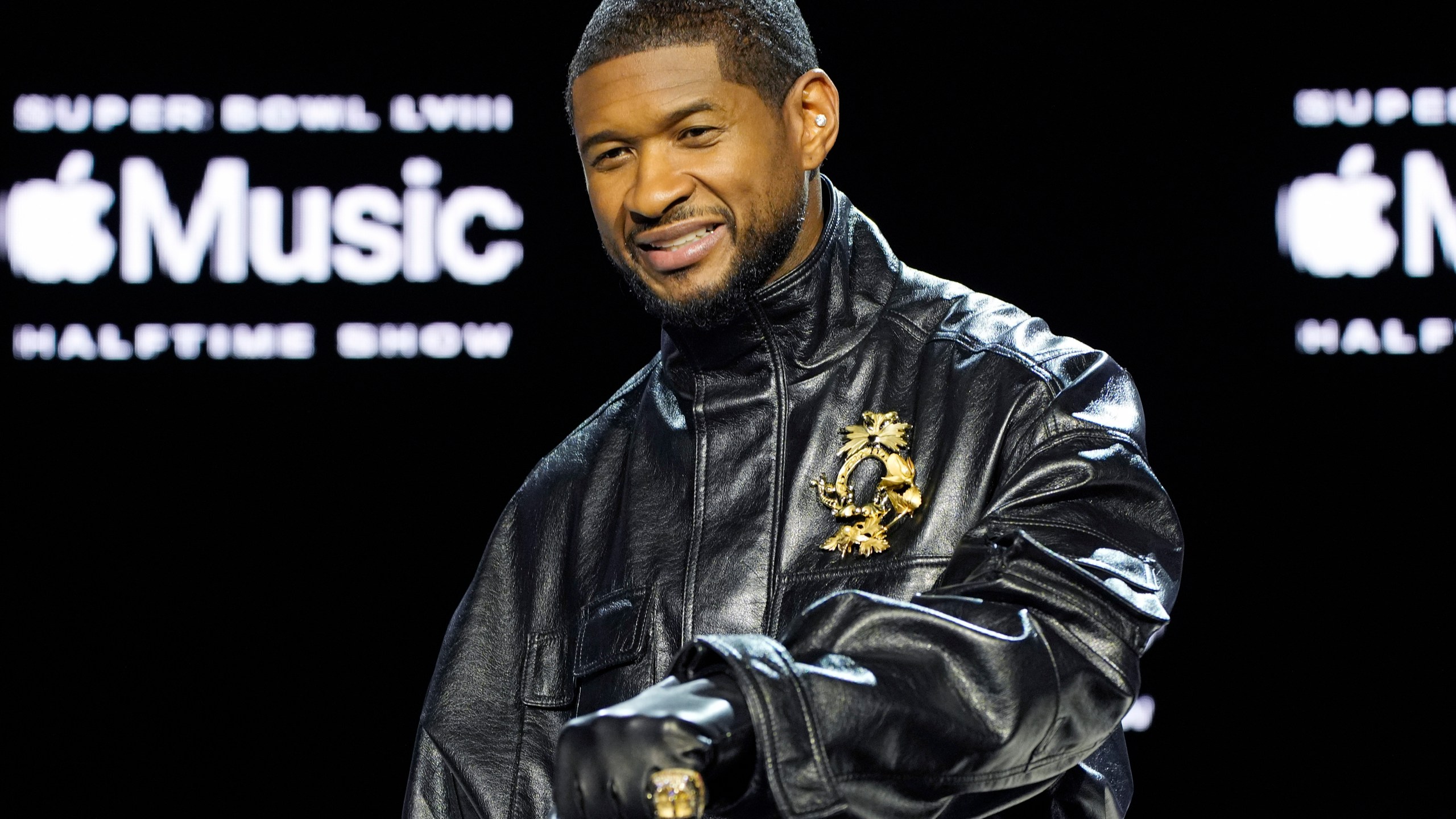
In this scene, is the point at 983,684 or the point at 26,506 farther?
the point at 26,506

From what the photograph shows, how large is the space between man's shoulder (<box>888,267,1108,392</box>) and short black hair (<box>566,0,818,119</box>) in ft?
0.66

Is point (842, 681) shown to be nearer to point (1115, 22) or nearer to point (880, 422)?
point (880, 422)

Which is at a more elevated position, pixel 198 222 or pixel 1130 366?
pixel 198 222

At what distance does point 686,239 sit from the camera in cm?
155

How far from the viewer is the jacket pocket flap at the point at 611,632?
148cm

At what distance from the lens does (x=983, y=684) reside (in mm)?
1068

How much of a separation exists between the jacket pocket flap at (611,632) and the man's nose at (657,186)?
31 centimetres

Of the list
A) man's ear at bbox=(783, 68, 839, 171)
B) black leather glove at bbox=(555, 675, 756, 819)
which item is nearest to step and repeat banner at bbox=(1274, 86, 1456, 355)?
man's ear at bbox=(783, 68, 839, 171)

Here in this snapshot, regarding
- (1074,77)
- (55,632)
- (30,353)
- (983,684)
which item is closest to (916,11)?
(1074,77)

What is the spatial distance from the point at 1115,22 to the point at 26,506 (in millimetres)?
2151

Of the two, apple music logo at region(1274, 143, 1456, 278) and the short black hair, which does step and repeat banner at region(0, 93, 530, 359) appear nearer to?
apple music logo at region(1274, 143, 1456, 278)

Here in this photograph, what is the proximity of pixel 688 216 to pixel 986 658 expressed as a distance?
1.91ft

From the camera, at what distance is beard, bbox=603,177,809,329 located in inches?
60.9

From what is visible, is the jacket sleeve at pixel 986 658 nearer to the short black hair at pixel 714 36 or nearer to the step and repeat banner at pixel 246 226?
the short black hair at pixel 714 36
